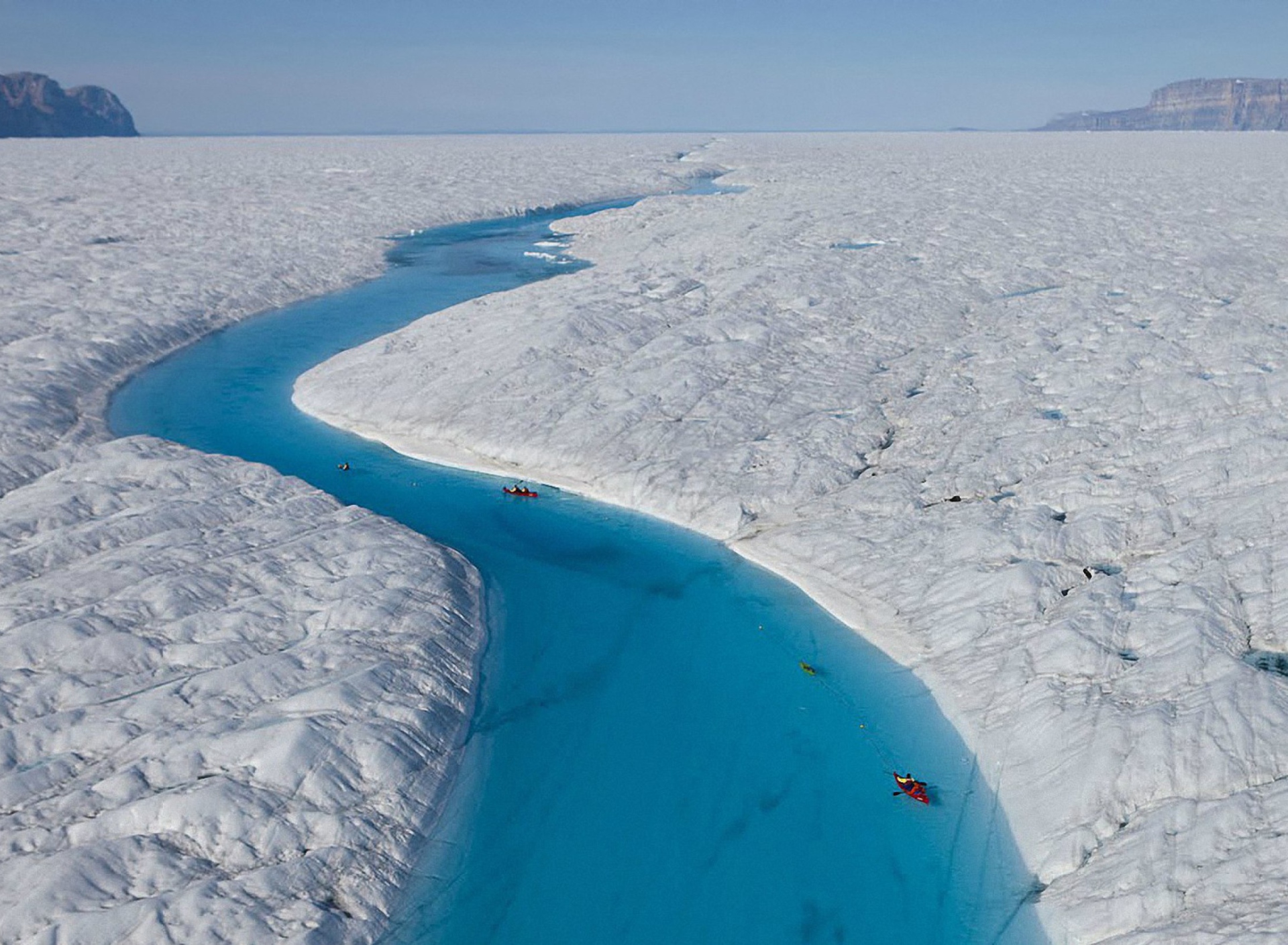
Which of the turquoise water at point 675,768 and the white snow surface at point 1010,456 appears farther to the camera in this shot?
the white snow surface at point 1010,456

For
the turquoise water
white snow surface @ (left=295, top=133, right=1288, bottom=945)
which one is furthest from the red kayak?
white snow surface @ (left=295, top=133, right=1288, bottom=945)

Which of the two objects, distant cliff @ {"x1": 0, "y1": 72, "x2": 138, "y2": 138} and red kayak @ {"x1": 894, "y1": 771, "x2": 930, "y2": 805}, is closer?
red kayak @ {"x1": 894, "y1": 771, "x2": 930, "y2": 805}

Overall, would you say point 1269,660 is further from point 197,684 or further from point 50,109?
point 50,109

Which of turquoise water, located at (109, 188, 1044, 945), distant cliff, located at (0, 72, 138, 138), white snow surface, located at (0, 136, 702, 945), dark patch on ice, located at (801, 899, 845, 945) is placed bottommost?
dark patch on ice, located at (801, 899, 845, 945)

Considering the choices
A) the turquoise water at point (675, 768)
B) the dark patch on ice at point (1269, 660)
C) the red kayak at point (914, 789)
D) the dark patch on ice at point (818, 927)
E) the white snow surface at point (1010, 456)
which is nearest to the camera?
the dark patch on ice at point (818, 927)

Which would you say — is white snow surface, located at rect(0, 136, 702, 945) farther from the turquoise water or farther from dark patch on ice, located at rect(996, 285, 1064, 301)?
dark patch on ice, located at rect(996, 285, 1064, 301)

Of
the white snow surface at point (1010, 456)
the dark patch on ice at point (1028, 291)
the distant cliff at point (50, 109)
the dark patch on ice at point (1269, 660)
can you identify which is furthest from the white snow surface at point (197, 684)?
the distant cliff at point (50, 109)

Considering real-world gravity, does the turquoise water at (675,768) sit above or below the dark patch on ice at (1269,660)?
below

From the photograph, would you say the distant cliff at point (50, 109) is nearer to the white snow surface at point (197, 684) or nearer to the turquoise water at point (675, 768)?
the white snow surface at point (197, 684)
